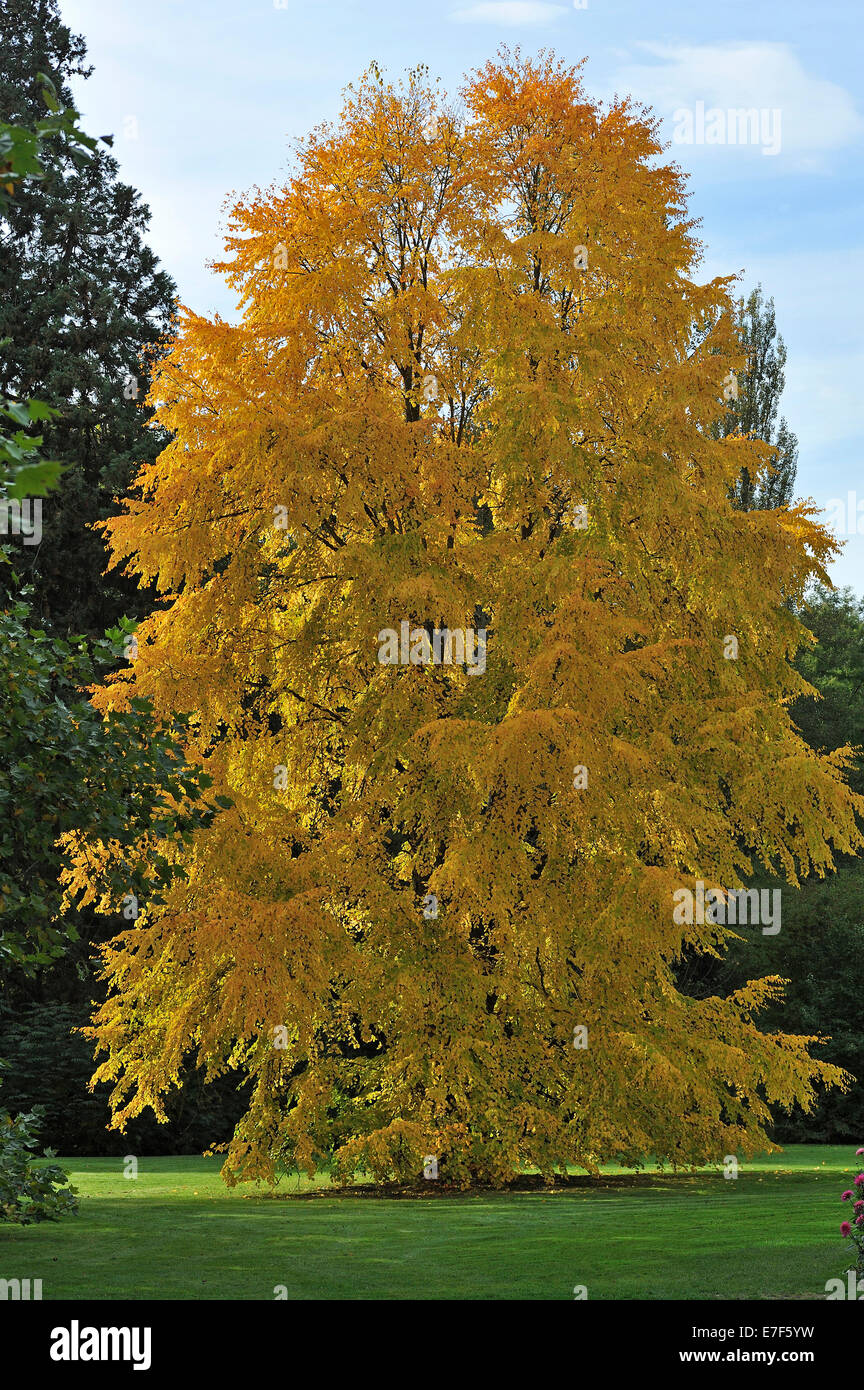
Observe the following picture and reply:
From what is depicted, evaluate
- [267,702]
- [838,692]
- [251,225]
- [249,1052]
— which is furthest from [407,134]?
[838,692]

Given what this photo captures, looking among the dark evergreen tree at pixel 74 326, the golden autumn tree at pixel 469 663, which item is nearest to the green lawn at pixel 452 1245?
the golden autumn tree at pixel 469 663

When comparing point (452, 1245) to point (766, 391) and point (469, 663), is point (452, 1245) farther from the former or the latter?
point (766, 391)

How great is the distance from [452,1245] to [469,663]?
7166 millimetres

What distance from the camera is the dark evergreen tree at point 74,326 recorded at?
27.7m

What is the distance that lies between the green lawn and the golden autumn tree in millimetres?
1330

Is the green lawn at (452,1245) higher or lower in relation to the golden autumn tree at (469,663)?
lower

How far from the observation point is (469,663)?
15.7m

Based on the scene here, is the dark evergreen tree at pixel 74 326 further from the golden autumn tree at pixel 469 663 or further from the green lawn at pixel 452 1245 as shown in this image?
the green lawn at pixel 452 1245

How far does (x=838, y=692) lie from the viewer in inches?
1515

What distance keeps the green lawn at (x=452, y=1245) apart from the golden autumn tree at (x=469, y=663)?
4.36 ft

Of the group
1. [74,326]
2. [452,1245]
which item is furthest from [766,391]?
[452,1245]

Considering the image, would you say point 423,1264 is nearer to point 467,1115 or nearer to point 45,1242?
point 45,1242

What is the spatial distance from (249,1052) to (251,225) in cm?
939

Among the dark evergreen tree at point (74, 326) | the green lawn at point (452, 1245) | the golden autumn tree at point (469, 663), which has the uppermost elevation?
the dark evergreen tree at point (74, 326)
